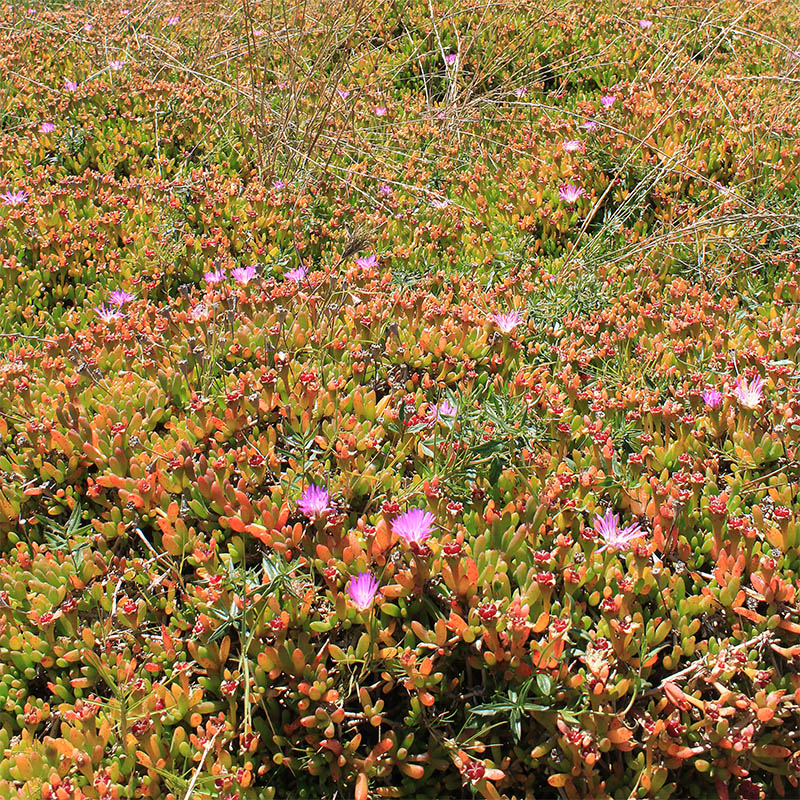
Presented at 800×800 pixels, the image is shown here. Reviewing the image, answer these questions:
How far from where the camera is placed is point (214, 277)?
9.52 feet

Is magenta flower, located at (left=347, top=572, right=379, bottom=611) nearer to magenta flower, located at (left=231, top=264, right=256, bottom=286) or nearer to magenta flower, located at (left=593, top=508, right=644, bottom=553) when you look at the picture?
magenta flower, located at (left=593, top=508, right=644, bottom=553)

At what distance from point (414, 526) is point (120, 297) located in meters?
1.67

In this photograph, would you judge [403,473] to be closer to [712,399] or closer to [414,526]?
[414,526]

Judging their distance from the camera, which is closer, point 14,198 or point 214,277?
point 214,277

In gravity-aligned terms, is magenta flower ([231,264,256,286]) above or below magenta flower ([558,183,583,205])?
above

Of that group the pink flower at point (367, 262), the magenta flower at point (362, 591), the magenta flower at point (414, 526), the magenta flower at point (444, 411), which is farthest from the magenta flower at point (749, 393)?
the pink flower at point (367, 262)

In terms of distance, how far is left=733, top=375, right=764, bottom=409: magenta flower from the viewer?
7.32ft

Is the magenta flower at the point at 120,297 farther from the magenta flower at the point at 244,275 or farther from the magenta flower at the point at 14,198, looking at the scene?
the magenta flower at the point at 14,198

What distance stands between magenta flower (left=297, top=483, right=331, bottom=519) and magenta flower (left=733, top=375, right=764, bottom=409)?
3.98 feet

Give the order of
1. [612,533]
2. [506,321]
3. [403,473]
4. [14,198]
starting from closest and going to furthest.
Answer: [612,533], [403,473], [506,321], [14,198]

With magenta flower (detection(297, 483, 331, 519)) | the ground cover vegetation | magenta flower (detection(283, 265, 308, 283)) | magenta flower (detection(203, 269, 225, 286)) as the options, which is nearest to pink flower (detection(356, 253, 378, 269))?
the ground cover vegetation

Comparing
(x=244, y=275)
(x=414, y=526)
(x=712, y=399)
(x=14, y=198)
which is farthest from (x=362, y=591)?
(x=14, y=198)

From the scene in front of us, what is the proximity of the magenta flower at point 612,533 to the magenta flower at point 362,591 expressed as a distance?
541mm

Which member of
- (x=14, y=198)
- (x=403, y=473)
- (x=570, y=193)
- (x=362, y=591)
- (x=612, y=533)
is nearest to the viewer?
(x=362, y=591)
